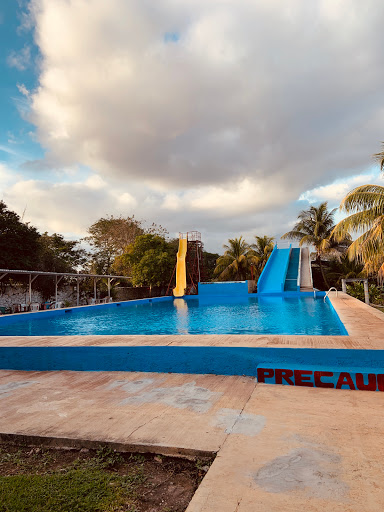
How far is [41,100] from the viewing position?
8367 millimetres

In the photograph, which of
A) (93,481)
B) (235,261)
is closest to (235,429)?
(93,481)

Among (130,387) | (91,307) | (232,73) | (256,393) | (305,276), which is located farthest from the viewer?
(305,276)

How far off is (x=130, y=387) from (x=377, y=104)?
437 inches

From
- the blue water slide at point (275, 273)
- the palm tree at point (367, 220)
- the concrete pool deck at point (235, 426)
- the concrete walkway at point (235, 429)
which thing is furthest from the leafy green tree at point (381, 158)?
the blue water slide at point (275, 273)

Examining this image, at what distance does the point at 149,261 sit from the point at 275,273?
802cm

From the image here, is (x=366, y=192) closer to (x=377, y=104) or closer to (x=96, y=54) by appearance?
(x=377, y=104)

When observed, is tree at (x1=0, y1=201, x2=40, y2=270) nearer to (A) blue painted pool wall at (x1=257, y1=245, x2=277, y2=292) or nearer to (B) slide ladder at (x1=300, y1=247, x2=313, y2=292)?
(A) blue painted pool wall at (x1=257, y1=245, x2=277, y2=292)

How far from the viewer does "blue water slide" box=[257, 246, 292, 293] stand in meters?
18.4

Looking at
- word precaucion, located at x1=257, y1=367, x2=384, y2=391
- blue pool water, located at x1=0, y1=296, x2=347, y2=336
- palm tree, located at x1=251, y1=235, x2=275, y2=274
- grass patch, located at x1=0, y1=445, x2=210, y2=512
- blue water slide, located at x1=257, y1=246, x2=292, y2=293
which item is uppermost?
palm tree, located at x1=251, y1=235, x2=275, y2=274

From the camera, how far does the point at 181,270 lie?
2167cm

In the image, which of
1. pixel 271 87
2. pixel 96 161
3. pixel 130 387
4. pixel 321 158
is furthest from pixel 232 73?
pixel 130 387

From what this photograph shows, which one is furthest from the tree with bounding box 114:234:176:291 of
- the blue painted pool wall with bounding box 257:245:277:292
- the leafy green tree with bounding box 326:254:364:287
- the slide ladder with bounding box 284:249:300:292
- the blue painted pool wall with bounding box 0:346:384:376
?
the blue painted pool wall with bounding box 0:346:384:376

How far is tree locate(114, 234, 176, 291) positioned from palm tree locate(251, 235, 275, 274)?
20.7 ft

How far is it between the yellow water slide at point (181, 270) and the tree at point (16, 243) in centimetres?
849
